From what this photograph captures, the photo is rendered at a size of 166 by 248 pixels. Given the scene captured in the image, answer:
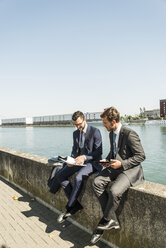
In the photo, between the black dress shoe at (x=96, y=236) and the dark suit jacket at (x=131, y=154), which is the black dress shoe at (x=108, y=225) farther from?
the dark suit jacket at (x=131, y=154)

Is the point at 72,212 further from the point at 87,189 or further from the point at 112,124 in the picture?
the point at 112,124

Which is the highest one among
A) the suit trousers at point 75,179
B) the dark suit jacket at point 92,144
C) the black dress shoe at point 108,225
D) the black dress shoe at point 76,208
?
the dark suit jacket at point 92,144

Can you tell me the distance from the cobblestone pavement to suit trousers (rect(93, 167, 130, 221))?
2.17 ft

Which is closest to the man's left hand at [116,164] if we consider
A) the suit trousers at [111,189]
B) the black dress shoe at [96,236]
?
the suit trousers at [111,189]

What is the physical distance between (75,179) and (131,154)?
104 centimetres

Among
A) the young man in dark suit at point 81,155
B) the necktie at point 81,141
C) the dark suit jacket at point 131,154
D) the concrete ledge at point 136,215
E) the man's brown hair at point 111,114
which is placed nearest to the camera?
the concrete ledge at point 136,215

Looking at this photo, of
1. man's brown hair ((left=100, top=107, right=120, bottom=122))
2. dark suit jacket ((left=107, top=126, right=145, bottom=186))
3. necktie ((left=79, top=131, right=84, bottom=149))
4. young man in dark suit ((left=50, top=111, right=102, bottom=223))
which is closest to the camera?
dark suit jacket ((left=107, top=126, right=145, bottom=186))

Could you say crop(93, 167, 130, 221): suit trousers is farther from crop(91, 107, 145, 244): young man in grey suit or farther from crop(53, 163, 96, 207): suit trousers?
crop(53, 163, 96, 207): suit trousers

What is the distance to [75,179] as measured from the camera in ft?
12.0

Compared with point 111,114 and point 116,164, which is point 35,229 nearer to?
point 116,164

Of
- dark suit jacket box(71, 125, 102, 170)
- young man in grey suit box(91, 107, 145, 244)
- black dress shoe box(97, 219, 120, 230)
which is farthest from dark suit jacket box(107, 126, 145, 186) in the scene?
dark suit jacket box(71, 125, 102, 170)

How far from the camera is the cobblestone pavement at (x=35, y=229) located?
131 inches

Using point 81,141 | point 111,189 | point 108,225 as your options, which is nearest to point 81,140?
point 81,141

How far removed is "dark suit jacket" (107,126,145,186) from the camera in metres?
3.02
